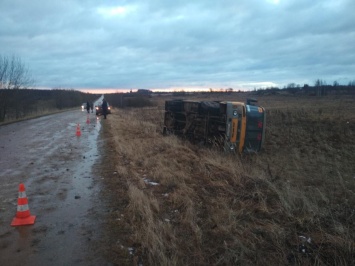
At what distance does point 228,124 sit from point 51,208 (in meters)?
7.82

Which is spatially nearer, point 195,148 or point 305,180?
point 305,180

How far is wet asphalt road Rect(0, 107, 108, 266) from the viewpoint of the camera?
4.38 metres

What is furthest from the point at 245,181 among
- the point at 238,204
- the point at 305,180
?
the point at 305,180

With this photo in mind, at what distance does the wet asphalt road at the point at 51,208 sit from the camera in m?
4.38

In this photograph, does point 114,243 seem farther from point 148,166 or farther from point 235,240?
point 148,166

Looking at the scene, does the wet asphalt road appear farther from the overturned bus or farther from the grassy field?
the overturned bus

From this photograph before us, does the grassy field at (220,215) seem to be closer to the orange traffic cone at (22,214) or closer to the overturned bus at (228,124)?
the orange traffic cone at (22,214)

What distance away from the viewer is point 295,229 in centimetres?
485

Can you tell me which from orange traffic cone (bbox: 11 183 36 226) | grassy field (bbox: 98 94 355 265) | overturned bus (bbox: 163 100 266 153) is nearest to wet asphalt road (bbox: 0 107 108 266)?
orange traffic cone (bbox: 11 183 36 226)

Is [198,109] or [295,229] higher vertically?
[198,109]

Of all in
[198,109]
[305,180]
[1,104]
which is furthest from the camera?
[1,104]

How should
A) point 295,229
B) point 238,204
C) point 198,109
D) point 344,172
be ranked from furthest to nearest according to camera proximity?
1. point 198,109
2. point 344,172
3. point 238,204
4. point 295,229

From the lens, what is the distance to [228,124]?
41.0 feet

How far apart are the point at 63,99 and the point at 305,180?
238ft
